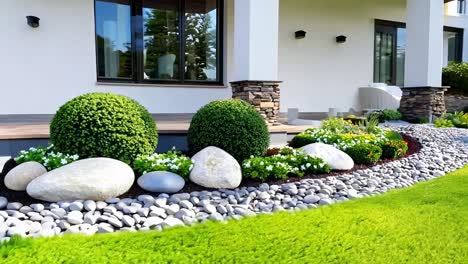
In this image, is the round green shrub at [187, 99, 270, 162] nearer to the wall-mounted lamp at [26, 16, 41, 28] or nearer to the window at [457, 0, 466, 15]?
the wall-mounted lamp at [26, 16, 41, 28]

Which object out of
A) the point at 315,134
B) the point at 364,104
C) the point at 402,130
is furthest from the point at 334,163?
the point at 364,104

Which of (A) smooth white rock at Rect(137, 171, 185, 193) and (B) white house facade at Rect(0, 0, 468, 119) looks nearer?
(A) smooth white rock at Rect(137, 171, 185, 193)

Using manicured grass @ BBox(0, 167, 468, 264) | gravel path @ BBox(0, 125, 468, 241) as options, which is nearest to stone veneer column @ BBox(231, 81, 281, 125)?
gravel path @ BBox(0, 125, 468, 241)

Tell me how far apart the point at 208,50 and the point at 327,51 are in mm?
3344

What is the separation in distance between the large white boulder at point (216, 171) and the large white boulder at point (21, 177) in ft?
4.84

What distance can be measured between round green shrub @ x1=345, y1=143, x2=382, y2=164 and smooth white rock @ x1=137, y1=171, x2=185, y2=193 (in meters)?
2.36

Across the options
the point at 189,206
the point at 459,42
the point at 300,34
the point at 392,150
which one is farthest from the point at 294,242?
the point at 459,42

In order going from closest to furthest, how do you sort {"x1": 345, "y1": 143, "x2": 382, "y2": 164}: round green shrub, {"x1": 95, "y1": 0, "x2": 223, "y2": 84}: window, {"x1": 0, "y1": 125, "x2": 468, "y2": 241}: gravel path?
1. {"x1": 0, "y1": 125, "x2": 468, "y2": 241}: gravel path
2. {"x1": 345, "y1": 143, "x2": 382, "y2": 164}: round green shrub
3. {"x1": 95, "y1": 0, "x2": 223, "y2": 84}: window

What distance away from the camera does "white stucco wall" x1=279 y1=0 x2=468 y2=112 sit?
9.50 metres

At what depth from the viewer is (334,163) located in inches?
179

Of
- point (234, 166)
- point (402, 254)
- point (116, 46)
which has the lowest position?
point (402, 254)

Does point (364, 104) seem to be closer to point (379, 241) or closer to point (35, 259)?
point (379, 241)

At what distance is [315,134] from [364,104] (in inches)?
225

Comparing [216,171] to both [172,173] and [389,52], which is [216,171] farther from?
[389,52]
